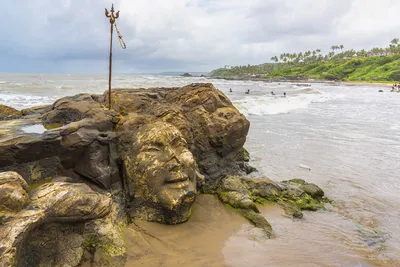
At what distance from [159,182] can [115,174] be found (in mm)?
1043

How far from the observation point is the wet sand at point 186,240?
5.26m

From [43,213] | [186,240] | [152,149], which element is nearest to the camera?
[43,213]

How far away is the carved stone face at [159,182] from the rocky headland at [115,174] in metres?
0.02

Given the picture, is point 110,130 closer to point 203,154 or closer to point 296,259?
point 203,154

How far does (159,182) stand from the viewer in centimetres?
630

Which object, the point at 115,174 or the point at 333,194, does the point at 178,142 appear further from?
the point at 333,194

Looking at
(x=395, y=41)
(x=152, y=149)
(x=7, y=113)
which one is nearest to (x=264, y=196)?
(x=152, y=149)

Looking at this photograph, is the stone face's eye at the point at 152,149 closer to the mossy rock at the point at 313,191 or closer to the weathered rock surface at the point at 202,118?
the weathered rock surface at the point at 202,118

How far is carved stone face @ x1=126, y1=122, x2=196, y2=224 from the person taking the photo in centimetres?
622

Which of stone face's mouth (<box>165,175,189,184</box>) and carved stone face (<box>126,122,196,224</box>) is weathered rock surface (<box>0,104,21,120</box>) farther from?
stone face's mouth (<box>165,175,189,184</box>)

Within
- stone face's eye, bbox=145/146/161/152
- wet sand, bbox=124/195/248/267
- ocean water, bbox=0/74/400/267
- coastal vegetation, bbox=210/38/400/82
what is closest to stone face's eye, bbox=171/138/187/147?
stone face's eye, bbox=145/146/161/152

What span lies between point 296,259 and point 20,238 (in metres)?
→ 4.53

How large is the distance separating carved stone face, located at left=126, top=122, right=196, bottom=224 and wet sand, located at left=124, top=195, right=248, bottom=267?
10.0 inches

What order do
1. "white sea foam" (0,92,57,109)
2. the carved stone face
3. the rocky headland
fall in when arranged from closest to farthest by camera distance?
1. the rocky headland
2. the carved stone face
3. "white sea foam" (0,92,57,109)
